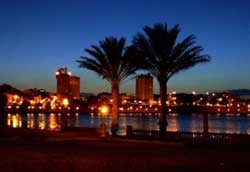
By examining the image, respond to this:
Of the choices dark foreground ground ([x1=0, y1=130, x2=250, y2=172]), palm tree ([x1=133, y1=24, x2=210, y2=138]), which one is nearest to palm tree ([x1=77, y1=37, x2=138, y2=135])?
palm tree ([x1=133, y1=24, x2=210, y2=138])

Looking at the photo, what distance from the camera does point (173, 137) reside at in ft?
115

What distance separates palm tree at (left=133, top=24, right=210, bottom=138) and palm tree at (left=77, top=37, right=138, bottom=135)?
3.26 meters

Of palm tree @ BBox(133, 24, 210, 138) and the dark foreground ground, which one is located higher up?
palm tree @ BBox(133, 24, 210, 138)

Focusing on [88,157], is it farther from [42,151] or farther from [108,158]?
[42,151]

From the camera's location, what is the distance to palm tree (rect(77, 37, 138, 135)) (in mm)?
38781

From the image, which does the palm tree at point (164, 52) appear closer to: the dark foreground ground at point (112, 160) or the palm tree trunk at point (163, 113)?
the palm tree trunk at point (163, 113)

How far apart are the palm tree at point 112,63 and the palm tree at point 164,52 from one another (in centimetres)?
326

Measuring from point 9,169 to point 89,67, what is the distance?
77.8ft

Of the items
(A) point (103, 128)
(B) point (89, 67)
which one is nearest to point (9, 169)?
(A) point (103, 128)

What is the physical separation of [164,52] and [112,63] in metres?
5.78

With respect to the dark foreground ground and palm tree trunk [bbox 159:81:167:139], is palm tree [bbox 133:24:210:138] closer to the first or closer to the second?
palm tree trunk [bbox 159:81:167:139]

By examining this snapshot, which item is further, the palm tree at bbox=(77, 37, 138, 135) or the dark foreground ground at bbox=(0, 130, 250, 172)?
the palm tree at bbox=(77, 37, 138, 135)

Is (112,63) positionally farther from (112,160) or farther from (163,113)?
(112,160)

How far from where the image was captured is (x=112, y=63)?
39.1 m
